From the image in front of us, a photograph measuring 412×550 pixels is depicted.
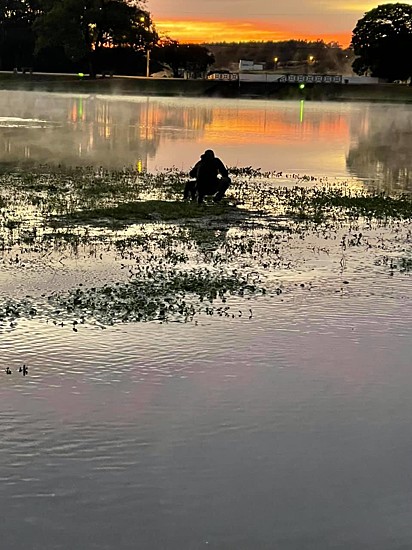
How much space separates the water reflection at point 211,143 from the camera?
27.1 m

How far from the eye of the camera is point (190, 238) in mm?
13977

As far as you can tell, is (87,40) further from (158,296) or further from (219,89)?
(158,296)

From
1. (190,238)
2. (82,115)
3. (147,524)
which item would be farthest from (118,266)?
(82,115)

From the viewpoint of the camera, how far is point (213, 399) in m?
7.41

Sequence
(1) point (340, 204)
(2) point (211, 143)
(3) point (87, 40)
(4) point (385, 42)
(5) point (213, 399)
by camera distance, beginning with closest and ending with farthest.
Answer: (5) point (213, 399) → (1) point (340, 204) → (2) point (211, 143) → (3) point (87, 40) → (4) point (385, 42)

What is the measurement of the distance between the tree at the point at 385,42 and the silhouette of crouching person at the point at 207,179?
104566 millimetres

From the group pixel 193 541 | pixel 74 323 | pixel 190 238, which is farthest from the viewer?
pixel 190 238

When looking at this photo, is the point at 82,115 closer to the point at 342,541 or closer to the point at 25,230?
the point at 25,230

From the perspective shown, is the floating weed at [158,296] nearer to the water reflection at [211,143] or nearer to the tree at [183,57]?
the water reflection at [211,143]

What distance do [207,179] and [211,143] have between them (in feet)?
59.3

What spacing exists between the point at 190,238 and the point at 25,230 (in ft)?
8.25

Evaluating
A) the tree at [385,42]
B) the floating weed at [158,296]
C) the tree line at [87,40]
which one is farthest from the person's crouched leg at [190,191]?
the tree at [385,42]

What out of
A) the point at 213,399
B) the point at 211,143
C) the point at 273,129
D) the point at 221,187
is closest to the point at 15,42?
the point at 273,129

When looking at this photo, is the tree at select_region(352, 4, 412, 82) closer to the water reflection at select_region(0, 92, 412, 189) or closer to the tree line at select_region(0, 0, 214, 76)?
the tree line at select_region(0, 0, 214, 76)
